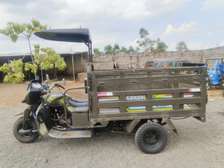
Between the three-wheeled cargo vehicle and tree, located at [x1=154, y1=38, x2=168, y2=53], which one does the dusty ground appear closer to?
the three-wheeled cargo vehicle

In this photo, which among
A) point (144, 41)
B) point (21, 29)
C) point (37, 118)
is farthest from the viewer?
point (144, 41)

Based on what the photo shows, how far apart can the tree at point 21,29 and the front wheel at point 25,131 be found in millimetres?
7517

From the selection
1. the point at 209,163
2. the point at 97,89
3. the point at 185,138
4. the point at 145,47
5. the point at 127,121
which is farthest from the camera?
the point at 145,47

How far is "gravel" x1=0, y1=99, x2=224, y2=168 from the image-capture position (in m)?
3.11

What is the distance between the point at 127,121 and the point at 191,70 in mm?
1294

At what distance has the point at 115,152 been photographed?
350 centimetres

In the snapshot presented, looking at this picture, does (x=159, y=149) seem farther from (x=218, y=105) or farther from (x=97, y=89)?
(x=218, y=105)

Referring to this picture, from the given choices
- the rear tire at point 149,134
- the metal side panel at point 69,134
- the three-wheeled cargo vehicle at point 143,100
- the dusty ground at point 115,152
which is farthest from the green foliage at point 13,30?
the rear tire at point 149,134

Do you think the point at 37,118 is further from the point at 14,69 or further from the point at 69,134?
the point at 14,69

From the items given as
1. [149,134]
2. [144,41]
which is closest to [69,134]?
[149,134]

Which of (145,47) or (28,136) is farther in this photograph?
(145,47)

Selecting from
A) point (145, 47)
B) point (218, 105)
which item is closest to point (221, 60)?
point (218, 105)

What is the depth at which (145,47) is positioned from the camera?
78.3 feet

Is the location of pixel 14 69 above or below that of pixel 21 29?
below
